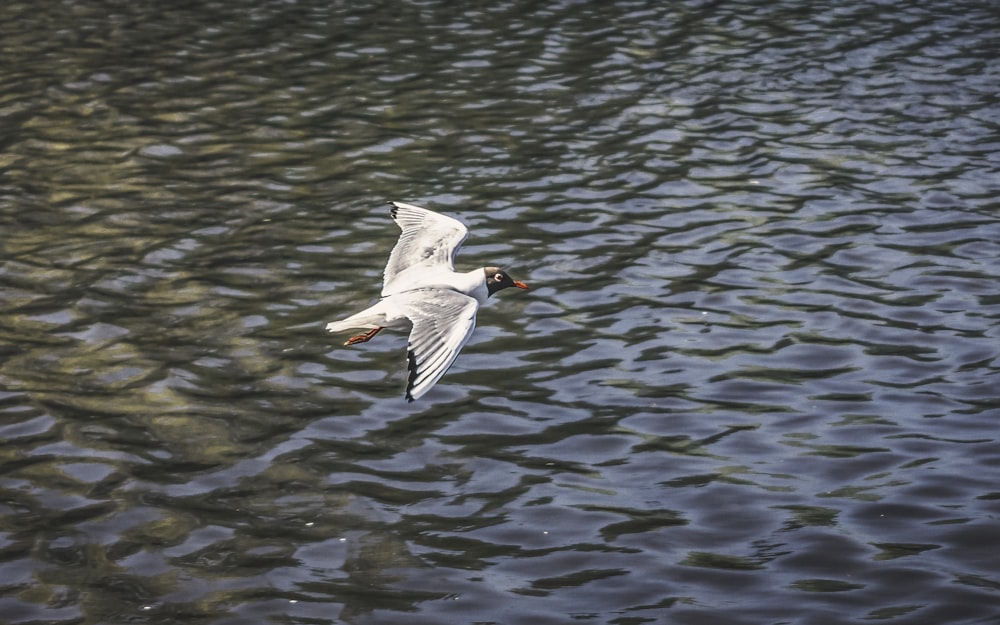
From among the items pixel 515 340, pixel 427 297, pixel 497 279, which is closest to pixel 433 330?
pixel 427 297

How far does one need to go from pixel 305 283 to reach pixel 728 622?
6971 mm

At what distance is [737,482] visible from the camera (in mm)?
9914

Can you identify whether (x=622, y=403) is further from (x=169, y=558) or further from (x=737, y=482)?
(x=169, y=558)

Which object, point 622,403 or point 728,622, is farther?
point 622,403

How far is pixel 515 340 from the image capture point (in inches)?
492

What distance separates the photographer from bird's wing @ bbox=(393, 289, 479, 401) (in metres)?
8.29

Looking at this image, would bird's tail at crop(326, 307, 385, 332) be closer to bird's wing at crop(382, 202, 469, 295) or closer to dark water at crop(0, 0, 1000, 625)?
bird's wing at crop(382, 202, 469, 295)

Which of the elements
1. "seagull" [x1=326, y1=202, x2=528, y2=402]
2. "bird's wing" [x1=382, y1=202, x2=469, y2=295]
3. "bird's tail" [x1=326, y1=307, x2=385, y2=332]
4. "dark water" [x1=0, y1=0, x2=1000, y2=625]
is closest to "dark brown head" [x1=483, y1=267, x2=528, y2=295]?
"seagull" [x1=326, y1=202, x2=528, y2=402]

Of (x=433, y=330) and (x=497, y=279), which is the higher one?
(x=433, y=330)

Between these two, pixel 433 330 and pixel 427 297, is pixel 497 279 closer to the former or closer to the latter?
pixel 427 297

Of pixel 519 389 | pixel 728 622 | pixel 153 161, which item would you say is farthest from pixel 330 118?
pixel 728 622

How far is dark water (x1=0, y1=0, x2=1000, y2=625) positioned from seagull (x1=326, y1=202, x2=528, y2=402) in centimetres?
105

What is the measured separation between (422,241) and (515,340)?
1.41m

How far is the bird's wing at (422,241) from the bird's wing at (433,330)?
1132 mm
